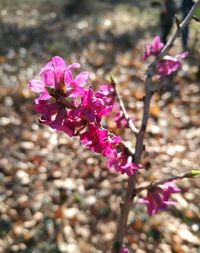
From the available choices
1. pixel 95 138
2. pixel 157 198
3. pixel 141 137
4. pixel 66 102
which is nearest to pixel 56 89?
pixel 66 102

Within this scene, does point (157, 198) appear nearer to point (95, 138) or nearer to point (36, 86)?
point (95, 138)

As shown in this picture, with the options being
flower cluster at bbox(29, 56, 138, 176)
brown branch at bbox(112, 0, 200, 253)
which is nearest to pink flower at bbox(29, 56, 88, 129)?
flower cluster at bbox(29, 56, 138, 176)

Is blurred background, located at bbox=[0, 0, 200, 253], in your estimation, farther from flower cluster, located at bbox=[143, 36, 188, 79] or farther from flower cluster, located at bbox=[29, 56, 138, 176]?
flower cluster, located at bbox=[29, 56, 138, 176]

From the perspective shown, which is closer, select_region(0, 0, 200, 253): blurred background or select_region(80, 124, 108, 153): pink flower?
select_region(80, 124, 108, 153): pink flower

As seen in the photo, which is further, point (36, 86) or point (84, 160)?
point (84, 160)

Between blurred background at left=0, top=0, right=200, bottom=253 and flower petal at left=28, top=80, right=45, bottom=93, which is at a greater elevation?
blurred background at left=0, top=0, right=200, bottom=253

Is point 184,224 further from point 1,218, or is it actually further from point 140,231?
point 1,218

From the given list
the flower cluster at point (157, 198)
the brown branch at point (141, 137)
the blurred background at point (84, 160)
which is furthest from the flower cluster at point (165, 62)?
the flower cluster at point (157, 198)

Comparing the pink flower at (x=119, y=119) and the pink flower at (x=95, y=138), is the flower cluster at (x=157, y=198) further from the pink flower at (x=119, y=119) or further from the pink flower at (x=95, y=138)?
the pink flower at (x=95, y=138)
